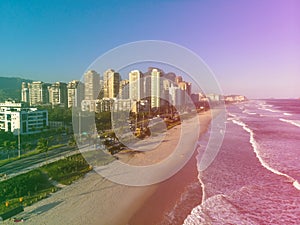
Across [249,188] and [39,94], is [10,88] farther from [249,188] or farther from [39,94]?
[249,188]

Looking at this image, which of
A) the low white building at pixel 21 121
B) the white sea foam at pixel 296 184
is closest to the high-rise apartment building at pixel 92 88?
the low white building at pixel 21 121

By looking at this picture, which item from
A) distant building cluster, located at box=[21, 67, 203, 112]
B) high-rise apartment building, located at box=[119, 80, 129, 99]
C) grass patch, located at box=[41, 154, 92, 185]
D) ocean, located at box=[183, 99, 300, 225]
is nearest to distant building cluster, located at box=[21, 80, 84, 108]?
distant building cluster, located at box=[21, 67, 203, 112]

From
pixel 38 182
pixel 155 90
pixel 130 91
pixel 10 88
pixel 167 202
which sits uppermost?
pixel 10 88

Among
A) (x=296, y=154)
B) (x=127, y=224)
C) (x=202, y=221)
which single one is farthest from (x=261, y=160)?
(x=127, y=224)

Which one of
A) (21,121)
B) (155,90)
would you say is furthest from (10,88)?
(155,90)

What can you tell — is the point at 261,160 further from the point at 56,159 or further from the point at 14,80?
the point at 14,80

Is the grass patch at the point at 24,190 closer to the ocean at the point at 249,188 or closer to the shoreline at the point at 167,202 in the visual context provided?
the shoreline at the point at 167,202
